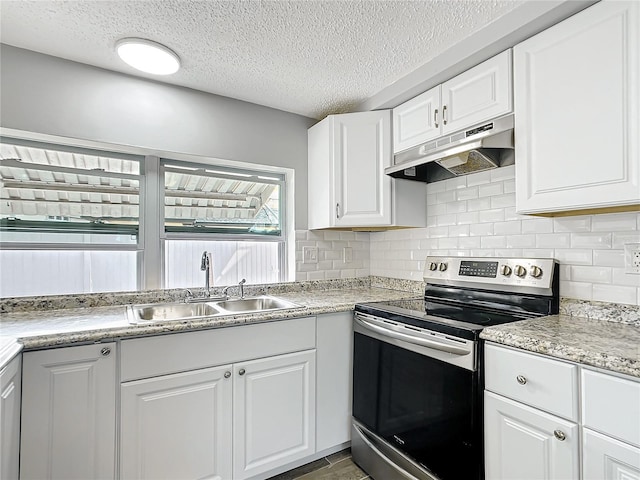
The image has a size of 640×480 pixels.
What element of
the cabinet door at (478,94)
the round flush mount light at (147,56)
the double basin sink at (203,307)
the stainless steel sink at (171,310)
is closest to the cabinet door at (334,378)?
the double basin sink at (203,307)

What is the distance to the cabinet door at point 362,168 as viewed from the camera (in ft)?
7.34

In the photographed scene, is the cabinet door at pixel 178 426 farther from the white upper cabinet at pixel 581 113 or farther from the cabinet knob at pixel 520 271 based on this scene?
the white upper cabinet at pixel 581 113

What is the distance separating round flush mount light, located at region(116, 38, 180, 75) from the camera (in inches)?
64.8

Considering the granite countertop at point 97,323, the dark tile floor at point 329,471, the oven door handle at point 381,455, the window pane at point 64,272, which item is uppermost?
the window pane at point 64,272

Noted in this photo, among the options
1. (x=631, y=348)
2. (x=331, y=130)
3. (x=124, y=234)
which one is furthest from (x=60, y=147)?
(x=631, y=348)

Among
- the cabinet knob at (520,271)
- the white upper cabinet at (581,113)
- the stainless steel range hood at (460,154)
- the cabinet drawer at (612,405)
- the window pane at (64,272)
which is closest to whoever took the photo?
the cabinet drawer at (612,405)

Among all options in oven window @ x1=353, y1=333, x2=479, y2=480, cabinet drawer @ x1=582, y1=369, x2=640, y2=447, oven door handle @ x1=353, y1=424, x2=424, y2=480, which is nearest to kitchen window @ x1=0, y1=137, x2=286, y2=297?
oven window @ x1=353, y1=333, x2=479, y2=480

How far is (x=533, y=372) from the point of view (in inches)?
46.2

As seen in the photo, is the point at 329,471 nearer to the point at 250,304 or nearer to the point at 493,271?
the point at 250,304

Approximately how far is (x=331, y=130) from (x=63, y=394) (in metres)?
2.03

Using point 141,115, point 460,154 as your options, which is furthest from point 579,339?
point 141,115

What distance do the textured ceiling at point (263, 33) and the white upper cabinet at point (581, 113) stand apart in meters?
0.31

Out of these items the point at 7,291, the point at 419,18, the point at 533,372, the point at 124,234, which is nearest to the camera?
the point at 533,372

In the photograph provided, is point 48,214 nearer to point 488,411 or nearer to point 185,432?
point 185,432
